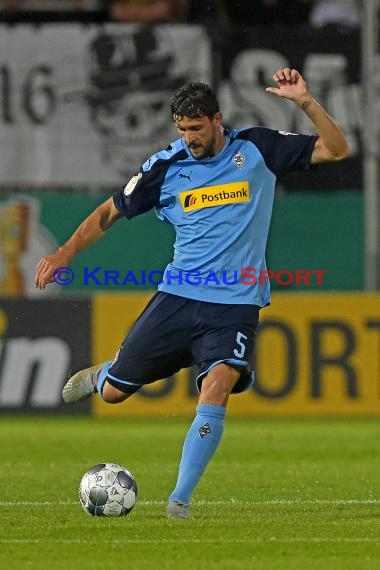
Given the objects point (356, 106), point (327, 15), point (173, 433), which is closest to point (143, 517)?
point (173, 433)

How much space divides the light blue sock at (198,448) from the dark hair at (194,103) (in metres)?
1.44

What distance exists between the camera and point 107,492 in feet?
24.8

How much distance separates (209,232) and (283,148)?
573 mm

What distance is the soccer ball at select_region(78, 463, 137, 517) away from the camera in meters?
7.55

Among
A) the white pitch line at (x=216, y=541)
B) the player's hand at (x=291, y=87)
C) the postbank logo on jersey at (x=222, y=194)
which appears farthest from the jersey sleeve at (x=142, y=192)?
the white pitch line at (x=216, y=541)

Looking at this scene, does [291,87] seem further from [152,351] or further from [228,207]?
[152,351]

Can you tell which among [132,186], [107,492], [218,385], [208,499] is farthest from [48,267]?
[208,499]

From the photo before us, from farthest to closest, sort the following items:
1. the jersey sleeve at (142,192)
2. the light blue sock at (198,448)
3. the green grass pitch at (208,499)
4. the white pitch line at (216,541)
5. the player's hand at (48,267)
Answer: the jersey sleeve at (142,192) → the player's hand at (48,267) → the light blue sock at (198,448) → the white pitch line at (216,541) → the green grass pitch at (208,499)

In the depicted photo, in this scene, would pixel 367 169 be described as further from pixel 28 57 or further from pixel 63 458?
pixel 63 458

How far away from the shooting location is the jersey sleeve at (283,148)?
778 centimetres

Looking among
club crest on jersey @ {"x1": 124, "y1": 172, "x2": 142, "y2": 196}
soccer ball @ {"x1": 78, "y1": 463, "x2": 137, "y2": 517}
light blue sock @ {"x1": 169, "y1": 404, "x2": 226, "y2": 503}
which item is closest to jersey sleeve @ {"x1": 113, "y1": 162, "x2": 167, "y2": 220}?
club crest on jersey @ {"x1": 124, "y1": 172, "x2": 142, "y2": 196}

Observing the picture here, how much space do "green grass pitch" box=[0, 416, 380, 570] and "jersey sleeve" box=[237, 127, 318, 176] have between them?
178 centimetres

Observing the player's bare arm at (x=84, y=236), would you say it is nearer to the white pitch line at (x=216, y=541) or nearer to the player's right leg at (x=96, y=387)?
the player's right leg at (x=96, y=387)

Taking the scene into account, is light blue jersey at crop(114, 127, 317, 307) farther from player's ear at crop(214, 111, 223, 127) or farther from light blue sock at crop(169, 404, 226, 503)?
light blue sock at crop(169, 404, 226, 503)
